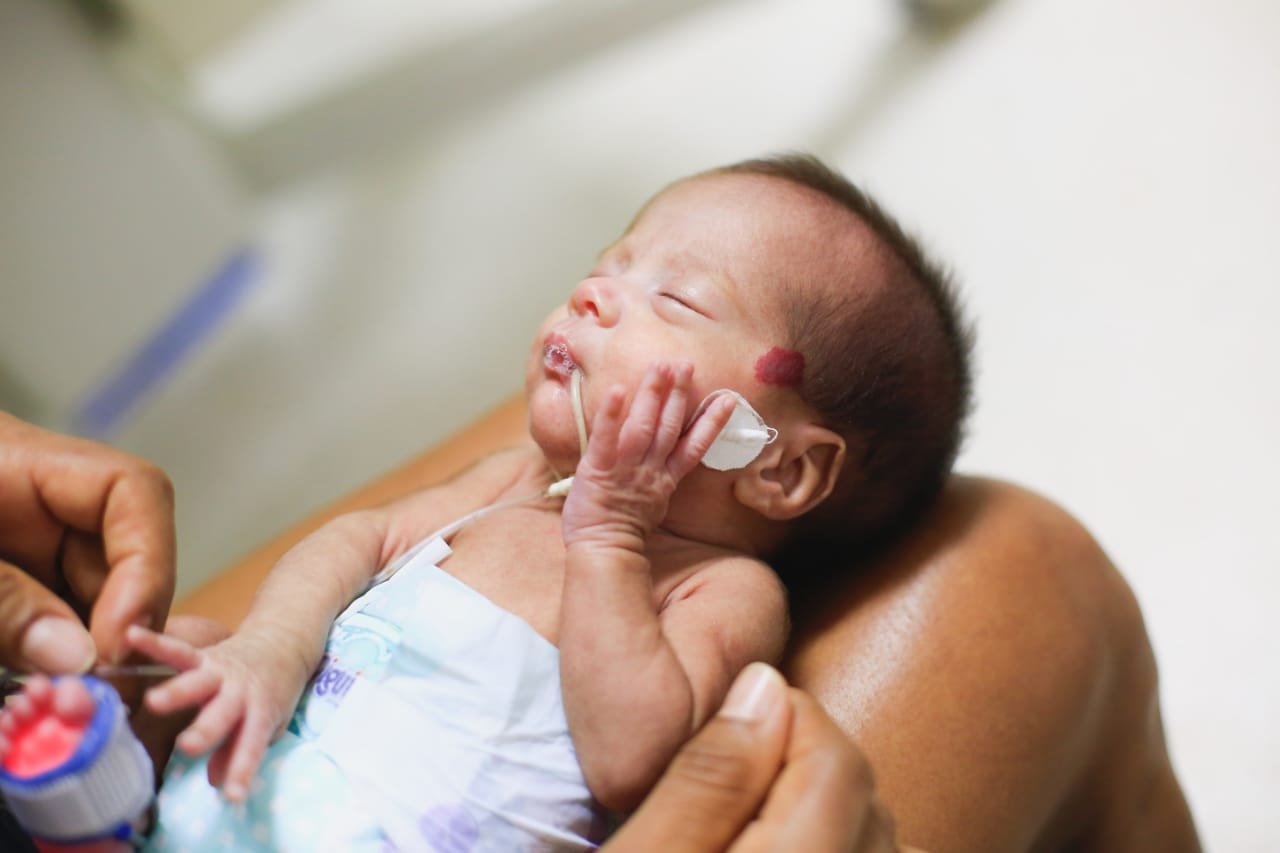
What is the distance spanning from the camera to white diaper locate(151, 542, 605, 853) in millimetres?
852

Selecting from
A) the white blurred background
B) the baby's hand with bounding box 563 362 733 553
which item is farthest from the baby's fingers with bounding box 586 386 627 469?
the white blurred background

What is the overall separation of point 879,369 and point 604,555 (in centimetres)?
35

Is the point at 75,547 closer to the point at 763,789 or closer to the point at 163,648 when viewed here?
the point at 163,648

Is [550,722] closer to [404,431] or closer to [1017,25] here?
[404,431]

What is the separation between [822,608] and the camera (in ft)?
3.80

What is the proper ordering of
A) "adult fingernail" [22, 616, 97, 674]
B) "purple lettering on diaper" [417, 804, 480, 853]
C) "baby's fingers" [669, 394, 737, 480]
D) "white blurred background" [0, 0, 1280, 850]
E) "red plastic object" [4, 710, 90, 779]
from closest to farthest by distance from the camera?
"red plastic object" [4, 710, 90, 779]
"adult fingernail" [22, 616, 97, 674]
"purple lettering on diaper" [417, 804, 480, 853]
"baby's fingers" [669, 394, 737, 480]
"white blurred background" [0, 0, 1280, 850]

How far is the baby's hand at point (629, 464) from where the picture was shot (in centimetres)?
93

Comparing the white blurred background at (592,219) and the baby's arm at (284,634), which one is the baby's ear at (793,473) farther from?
the white blurred background at (592,219)

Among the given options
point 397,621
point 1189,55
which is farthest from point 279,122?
point 1189,55

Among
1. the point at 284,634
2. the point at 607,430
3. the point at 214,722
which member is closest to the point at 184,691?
the point at 214,722

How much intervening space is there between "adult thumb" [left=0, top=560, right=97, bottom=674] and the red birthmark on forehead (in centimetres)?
61

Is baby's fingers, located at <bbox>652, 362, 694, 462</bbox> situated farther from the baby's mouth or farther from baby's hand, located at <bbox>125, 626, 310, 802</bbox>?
baby's hand, located at <bbox>125, 626, 310, 802</bbox>

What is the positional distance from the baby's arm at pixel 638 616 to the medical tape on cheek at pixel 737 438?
0.03 meters

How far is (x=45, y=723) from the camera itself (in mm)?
674
